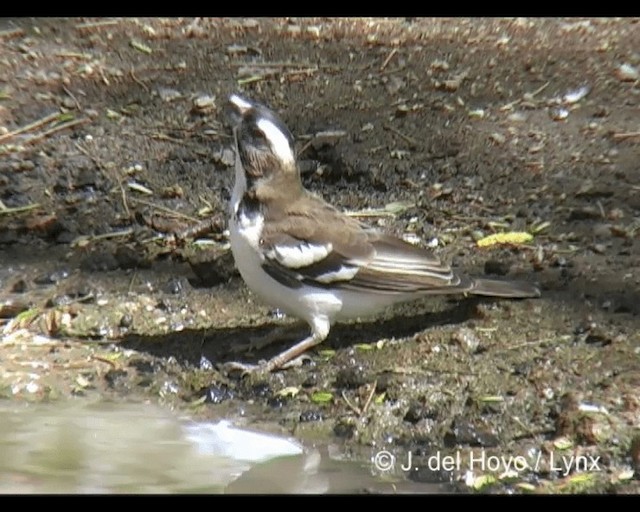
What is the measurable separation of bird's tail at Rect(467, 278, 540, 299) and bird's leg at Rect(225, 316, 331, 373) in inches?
30.2

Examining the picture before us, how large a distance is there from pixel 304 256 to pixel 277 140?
63 cm

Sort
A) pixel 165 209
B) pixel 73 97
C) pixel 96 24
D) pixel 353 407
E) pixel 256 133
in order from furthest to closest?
1. pixel 96 24
2. pixel 73 97
3. pixel 165 209
4. pixel 256 133
5. pixel 353 407

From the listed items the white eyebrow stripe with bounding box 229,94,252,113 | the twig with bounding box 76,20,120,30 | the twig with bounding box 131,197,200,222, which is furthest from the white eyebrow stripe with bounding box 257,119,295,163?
the twig with bounding box 76,20,120,30

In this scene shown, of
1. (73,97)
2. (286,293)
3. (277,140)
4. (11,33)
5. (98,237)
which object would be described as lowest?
(286,293)

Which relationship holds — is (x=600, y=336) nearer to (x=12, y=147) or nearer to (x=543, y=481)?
(x=543, y=481)

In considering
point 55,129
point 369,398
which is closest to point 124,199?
point 55,129

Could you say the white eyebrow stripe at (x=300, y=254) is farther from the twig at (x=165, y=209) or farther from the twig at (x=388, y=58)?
the twig at (x=388, y=58)

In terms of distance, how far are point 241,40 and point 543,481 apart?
5.51 m

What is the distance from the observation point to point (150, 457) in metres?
6.51

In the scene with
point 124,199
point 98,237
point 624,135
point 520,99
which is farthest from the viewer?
point 520,99

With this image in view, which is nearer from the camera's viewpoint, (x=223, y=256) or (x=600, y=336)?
(x=600, y=336)

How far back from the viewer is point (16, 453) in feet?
21.5

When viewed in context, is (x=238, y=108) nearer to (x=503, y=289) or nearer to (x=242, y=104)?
(x=242, y=104)

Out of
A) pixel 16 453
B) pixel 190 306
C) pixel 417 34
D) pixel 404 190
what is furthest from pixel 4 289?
pixel 417 34
